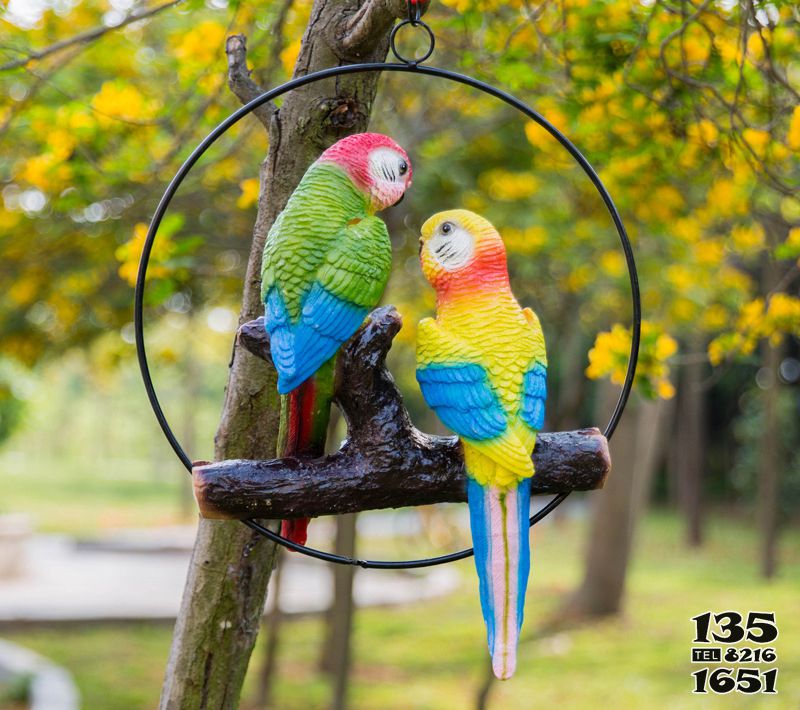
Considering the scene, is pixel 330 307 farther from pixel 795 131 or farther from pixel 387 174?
pixel 795 131

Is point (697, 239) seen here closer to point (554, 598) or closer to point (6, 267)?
point (6, 267)

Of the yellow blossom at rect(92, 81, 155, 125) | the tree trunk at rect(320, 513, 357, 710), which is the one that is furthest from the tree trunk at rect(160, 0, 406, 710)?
the tree trunk at rect(320, 513, 357, 710)

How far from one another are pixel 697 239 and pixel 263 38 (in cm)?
258

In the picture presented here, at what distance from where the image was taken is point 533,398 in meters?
1.44

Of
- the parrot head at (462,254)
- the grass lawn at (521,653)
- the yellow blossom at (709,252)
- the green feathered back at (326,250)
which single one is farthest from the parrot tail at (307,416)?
the grass lawn at (521,653)

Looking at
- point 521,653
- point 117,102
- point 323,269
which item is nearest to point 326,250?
point 323,269

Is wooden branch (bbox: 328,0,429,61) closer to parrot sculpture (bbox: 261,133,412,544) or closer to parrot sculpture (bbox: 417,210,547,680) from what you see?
parrot sculpture (bbox: 261,133,412,544)

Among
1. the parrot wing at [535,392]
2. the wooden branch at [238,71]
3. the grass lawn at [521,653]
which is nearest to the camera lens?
the parrot wing at [535,392]

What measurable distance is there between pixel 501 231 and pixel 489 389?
3.07 metres

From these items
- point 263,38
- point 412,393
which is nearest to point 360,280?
point 263,38

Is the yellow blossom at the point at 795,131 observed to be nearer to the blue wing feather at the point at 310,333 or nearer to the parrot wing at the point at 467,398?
the parrot wing at the point at 467,398

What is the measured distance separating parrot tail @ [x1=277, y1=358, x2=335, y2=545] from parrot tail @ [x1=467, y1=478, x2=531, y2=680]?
30cm

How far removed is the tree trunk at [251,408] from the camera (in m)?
1.78

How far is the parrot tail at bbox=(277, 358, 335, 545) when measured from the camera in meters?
1.46
